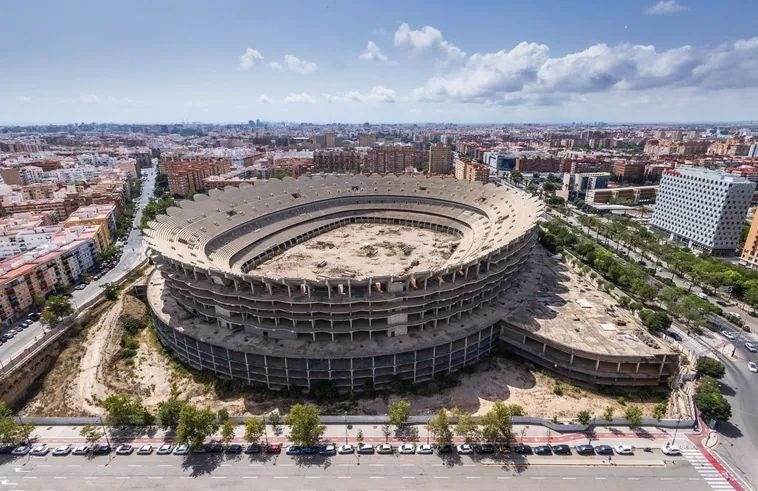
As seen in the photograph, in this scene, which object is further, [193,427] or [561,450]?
[193,427]

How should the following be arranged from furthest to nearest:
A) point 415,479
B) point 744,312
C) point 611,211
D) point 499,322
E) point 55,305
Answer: point 611,211
point 744,312
point 55,305
point 499,322
point 415,479

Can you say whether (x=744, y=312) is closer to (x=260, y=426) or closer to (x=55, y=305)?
(x=260, y=426)

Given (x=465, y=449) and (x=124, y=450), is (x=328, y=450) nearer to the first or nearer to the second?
(x=465, y=449)

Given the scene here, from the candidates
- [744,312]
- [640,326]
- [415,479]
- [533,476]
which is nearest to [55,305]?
[415,479]

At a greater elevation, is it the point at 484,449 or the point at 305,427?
the point at 305,427

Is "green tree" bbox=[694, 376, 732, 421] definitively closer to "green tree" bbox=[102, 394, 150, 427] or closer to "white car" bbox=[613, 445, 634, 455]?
"white car" bbox=[613, 445, 634, 455]

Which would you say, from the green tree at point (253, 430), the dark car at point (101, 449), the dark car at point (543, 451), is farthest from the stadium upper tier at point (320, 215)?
the dark car at point (543, 451)

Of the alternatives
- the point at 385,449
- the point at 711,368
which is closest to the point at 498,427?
the point at 385,449
